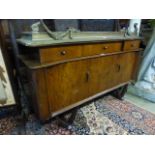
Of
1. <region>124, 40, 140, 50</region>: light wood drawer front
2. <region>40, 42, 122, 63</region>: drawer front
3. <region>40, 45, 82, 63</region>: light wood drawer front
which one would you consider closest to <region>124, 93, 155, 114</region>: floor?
<region>124, 40, 140, 50</region>: light wood drawer front

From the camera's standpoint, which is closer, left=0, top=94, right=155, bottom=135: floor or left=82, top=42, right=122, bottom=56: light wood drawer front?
left=82, top=42, right=122, bottom=56: light wood drawer front

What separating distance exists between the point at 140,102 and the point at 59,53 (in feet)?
4.67

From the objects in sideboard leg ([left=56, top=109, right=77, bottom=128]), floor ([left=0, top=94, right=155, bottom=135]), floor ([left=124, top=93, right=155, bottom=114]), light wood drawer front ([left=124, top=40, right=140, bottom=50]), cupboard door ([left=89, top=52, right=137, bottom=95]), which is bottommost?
floor ([left=124, top=93, right=155, bottom=114])

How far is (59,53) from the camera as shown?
45.7 inches

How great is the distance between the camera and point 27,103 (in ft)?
5.04

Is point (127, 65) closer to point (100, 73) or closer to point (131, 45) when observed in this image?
point (131, 45)

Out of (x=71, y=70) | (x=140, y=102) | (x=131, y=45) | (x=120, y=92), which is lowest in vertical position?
(x=140, y=102)

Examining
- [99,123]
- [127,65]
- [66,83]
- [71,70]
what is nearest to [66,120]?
[99,123]

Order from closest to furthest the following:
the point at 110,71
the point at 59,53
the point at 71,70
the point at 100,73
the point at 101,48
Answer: the point at 59,53 → the point at 71,70 → the point at 101,48 → the point at 100,73 → the point at 110,71

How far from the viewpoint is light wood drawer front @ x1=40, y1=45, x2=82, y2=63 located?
109cm

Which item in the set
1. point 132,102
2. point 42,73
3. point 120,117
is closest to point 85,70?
point 42,73

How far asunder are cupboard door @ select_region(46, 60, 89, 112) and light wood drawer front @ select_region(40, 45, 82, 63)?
0.19 feet

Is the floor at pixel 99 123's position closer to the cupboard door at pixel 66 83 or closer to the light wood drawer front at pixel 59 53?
the cupboard door at pixel 66 83

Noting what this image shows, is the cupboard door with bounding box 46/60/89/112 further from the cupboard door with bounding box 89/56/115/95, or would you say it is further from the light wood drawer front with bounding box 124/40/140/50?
the light wood drawer front with bounding box 124/40/140/50
